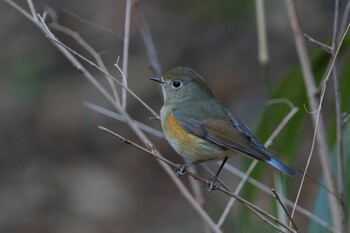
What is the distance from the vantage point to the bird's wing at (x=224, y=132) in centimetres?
309

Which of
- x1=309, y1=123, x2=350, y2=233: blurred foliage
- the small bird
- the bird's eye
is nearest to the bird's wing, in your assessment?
the small bird

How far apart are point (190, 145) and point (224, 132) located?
6.4 inches

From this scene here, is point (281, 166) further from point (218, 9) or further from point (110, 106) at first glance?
point (218, 9)

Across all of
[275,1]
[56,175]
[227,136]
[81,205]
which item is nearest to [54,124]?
[56,175]

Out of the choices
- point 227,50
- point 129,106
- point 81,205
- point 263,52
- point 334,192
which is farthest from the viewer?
point 227,50

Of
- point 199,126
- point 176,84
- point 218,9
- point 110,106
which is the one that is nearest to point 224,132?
point 199,126

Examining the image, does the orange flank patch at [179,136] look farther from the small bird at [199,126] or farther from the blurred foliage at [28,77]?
the blurred foliage at [28,77]

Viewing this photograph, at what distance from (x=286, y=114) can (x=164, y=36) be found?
203 inches

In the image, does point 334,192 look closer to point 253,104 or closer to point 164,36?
point 253,104

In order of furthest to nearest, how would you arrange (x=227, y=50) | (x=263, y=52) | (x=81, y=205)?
(x=227, y=50), (x=81, y=205), (x=263, y=52)

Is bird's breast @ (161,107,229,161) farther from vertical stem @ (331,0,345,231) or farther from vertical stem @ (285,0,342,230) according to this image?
vertical stem @ (331,0,345,231)

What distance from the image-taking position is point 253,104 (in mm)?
7305

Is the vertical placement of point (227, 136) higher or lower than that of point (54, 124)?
higher

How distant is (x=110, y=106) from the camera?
754 centimetres
